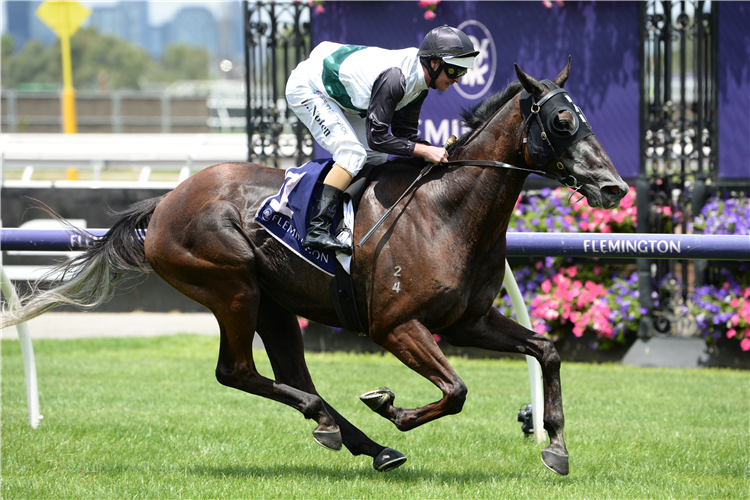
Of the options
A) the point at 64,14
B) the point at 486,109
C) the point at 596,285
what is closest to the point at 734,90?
the point at 596,285

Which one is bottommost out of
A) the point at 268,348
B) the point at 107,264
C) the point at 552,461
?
the point at 552,461

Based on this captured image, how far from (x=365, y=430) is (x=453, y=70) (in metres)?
2.59

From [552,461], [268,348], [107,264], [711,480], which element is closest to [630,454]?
[711,480]

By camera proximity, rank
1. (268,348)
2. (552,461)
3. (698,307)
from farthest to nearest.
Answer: (698,307), (268,348), (552,461)

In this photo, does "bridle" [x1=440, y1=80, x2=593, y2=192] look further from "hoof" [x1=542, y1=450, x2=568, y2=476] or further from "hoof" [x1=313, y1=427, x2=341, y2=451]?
"hoof" [x1=313, y1=427, x2=341, y2=451]

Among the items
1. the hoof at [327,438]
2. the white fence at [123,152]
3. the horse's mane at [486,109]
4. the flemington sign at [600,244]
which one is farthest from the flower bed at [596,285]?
the hoof at [327,438]

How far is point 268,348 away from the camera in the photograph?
4.81 m

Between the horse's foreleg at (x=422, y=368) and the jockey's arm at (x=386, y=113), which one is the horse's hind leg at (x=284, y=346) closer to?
the horse's foreleg at (x=422, y=368)

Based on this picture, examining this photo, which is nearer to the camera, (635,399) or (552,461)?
(552,461)

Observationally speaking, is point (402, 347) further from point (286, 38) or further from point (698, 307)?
point (286, 38)

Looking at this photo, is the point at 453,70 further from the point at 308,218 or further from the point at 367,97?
the point at 308,218

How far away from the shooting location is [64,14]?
1841 centimetres

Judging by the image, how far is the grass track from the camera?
4.23 metres

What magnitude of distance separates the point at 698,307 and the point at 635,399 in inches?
68.9
